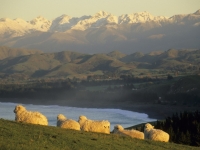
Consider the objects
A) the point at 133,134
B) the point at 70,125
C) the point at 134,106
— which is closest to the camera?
the point at 70,125

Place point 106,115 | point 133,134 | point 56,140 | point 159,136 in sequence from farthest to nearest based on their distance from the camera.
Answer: point 106,115 < point 159,136 < point 133,134 < point 56,140

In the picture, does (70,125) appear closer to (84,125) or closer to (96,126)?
(84,125)

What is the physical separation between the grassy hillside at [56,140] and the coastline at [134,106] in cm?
8196

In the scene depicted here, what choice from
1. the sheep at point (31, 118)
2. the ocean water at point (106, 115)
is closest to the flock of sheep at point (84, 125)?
the sheep at point (31, 118)

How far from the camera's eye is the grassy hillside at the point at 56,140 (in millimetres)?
22188

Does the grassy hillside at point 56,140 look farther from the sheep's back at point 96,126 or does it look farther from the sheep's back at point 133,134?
the sheep's back at point 96,126

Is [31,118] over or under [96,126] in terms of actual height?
over

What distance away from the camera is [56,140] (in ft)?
78.4

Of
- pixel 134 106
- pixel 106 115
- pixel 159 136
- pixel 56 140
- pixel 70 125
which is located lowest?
pixel 56 140

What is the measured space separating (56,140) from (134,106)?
10901cm

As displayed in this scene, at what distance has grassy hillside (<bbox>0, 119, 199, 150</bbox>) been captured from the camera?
22188mm

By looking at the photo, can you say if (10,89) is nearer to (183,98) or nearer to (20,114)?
(183,98)

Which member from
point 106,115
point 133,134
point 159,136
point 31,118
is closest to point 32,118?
point 31,118

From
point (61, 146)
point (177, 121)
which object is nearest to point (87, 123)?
point (61, 146)
